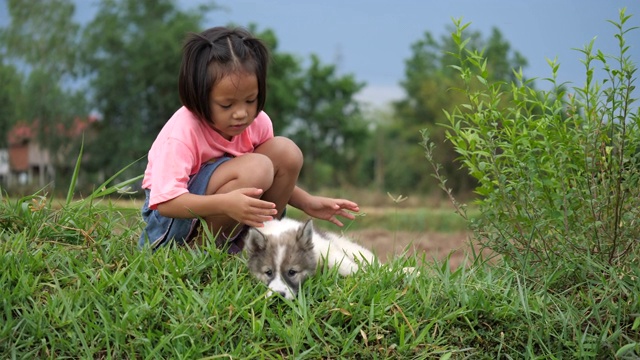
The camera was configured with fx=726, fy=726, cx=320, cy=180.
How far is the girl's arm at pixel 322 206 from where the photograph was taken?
4.46 m

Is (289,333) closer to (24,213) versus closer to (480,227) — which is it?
(480,227)

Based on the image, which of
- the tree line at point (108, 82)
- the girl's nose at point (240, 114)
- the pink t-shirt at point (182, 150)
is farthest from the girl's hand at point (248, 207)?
the tree line at point (108, 82)

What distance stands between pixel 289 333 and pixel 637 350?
165cm

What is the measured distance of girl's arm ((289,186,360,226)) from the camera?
4.46 m

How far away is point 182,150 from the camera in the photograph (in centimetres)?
395

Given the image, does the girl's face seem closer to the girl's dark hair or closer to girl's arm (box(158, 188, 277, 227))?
the girl's dark hair

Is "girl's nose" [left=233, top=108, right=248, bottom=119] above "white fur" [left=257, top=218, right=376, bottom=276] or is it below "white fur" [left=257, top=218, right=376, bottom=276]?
above

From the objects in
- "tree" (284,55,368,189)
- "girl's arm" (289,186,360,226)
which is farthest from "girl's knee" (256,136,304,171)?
"tree" (284,55,368,189)

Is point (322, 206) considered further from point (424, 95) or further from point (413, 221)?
point (424, 95)

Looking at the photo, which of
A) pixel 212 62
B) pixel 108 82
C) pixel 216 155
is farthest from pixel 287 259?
pixel 108 82

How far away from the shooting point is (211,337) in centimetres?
320

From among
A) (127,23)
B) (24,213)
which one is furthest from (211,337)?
(127,23)

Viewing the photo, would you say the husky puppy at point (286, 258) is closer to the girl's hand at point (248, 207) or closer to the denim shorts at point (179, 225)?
the girl's hand at point (248, 207)

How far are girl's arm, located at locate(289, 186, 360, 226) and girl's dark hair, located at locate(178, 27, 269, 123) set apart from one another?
73 centimetres
